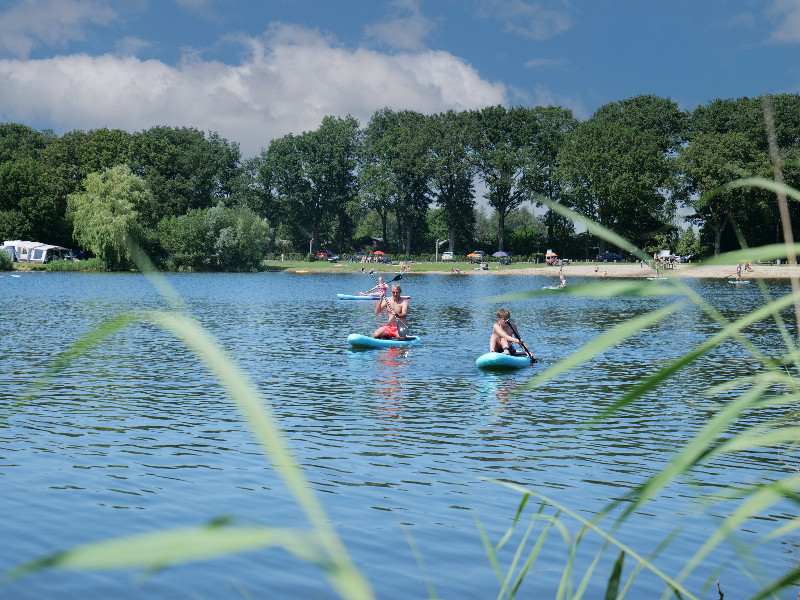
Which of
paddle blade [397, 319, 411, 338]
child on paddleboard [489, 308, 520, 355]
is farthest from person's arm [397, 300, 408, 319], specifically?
child on paddleboard [489, 308, 520, 355]

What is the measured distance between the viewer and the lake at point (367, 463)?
6.28m

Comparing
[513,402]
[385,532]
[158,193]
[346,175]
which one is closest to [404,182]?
[346,175]

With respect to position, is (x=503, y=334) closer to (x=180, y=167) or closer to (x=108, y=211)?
(x=108, y=211)

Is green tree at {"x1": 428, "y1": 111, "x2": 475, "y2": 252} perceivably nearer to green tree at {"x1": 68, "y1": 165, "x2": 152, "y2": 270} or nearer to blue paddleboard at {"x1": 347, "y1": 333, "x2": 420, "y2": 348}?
green tree at {"x1": 68, "y1": 165, "x2": 152, "y2": 270}

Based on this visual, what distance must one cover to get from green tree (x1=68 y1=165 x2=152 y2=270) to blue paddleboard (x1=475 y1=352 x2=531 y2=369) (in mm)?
55052

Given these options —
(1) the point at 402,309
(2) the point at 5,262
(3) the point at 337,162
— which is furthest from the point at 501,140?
(1) the point at 402,309

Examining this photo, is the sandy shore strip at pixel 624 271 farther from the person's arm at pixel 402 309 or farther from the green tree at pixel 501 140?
the person's arm at pixel 402 309

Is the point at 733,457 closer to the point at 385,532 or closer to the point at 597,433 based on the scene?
the point at 597,433

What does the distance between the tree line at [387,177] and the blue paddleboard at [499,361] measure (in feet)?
175

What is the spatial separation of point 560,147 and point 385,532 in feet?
296

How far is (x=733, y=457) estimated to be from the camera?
A: 9.60 meters

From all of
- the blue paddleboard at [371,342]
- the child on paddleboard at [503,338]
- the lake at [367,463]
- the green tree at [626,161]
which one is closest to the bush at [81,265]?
the green tree at [626,161]

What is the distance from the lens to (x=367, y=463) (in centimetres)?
923

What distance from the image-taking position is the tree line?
252ft
